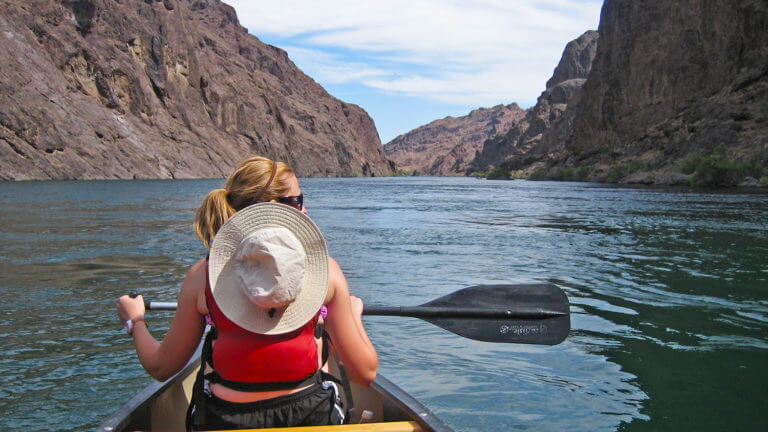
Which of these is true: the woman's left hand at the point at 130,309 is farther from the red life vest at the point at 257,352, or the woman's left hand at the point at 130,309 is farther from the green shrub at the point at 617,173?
the green shrub at the point at 617,173

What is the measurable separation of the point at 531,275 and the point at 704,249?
5.07 meters

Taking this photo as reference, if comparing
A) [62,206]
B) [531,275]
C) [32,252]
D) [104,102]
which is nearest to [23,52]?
[104,102]

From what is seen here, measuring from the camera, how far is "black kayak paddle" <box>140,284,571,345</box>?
4.34 m

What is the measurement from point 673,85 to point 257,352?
262 feet

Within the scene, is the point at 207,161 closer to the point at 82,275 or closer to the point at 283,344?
the point at 82,275

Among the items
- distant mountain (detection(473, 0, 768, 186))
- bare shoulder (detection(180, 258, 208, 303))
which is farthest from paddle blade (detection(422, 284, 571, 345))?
distant mountain (detection(473, 0, 768, 186))

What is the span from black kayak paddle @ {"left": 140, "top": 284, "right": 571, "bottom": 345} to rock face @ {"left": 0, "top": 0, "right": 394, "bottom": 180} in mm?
60213

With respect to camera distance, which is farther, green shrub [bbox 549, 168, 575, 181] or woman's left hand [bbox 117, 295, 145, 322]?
green shrub [bbox 549, 168, 575, 181]

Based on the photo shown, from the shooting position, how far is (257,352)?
2.42 metres

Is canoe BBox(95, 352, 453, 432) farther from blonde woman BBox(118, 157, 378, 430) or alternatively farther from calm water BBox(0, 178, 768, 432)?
calm water BBox(0, 178, 768, 432)

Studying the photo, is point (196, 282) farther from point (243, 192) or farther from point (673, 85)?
point (673, 85)

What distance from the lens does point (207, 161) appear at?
83.9m

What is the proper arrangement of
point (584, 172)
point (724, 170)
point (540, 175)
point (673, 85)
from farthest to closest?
point (540, 175), point (584, 172), point (673, 85), point (724, 170)

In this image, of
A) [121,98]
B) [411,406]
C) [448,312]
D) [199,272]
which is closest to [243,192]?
[199,272]
